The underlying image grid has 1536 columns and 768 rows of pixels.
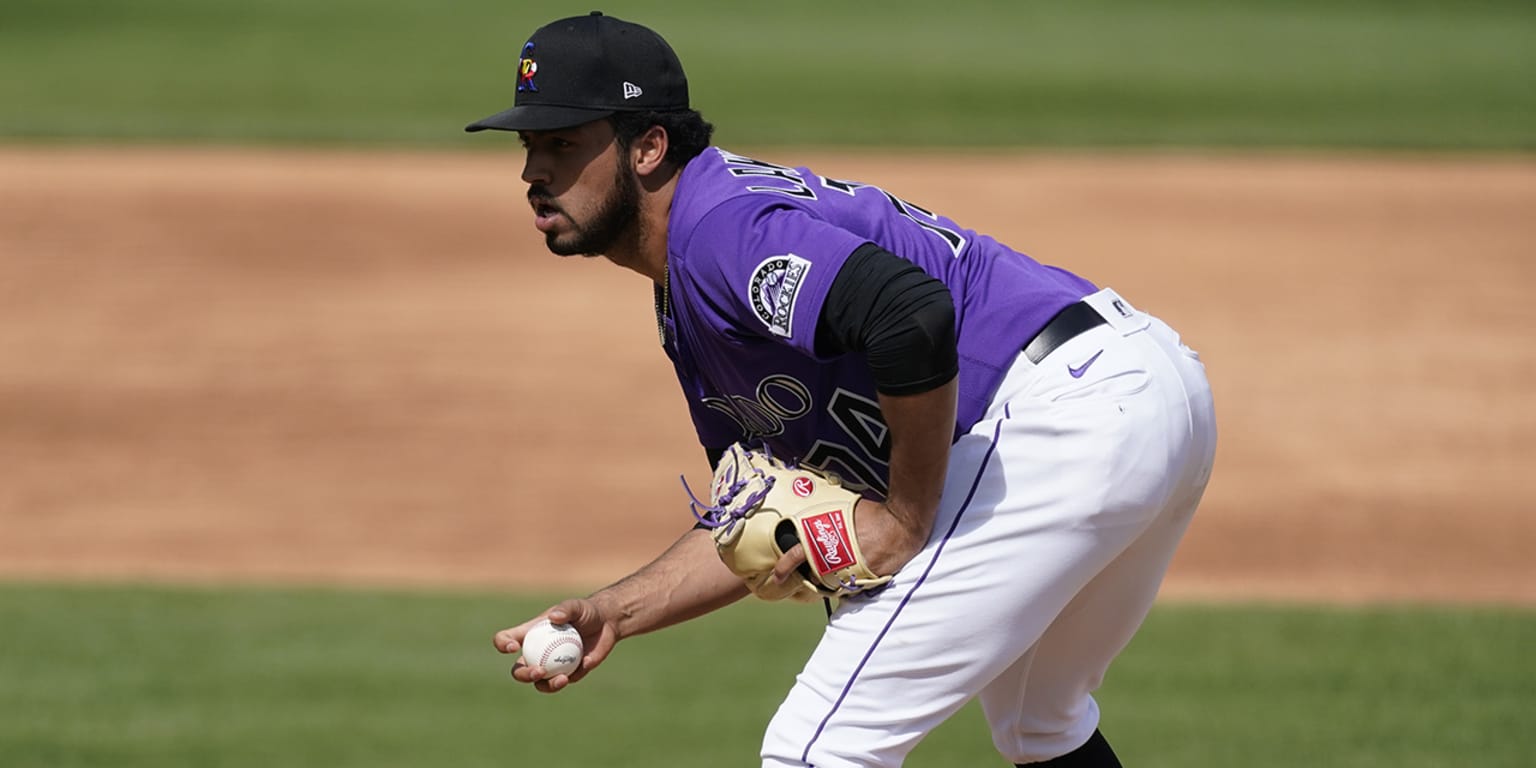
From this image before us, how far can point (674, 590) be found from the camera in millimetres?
4234

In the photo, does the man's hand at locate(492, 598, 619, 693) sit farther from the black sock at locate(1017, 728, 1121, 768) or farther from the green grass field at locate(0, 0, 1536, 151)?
the green grass field at locate(0, 0, 1536, 151)

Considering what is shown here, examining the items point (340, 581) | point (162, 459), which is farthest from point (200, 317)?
point (340, 581)

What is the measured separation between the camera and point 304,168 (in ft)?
59.8

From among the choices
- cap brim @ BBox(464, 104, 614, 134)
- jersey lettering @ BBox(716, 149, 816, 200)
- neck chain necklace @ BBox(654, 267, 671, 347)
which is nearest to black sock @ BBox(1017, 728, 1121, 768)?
A: neck chain necklace @ BBox(654, 267, 671, 347)

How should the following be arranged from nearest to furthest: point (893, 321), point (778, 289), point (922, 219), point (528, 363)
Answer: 1. point (893, 321)
2. point (778, 289)
3. point (922, 219)
4. point (528, 363)

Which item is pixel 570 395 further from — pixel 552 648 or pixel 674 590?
pixel 552 648

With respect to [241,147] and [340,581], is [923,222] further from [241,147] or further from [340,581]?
[241,147]

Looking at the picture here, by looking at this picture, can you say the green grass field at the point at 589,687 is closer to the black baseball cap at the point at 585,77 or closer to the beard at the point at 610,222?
the beard at the point at 610,222

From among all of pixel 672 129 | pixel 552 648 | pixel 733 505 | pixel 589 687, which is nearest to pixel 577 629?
pixel 552 648

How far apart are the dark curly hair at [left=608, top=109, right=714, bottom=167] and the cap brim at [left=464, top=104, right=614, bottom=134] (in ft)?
0.18

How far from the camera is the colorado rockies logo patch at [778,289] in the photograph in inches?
137

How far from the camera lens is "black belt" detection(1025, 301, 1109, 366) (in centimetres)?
383

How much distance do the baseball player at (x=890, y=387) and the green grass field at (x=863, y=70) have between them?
15684 millimetres

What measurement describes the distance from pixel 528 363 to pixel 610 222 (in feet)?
30.1
